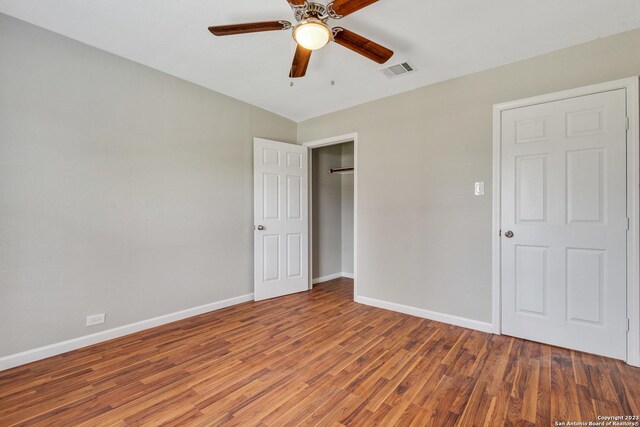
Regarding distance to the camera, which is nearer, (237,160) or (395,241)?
(395,241)

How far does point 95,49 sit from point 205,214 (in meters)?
1.82

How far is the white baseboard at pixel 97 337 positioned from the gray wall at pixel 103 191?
60mm

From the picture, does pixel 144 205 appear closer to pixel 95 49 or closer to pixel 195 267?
pixel 195 267

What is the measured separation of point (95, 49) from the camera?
2572 mm

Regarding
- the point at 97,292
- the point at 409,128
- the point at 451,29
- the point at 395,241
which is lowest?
the point at 97,292

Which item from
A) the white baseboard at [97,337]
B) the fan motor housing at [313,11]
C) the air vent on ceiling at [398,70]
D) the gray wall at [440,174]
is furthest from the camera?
the air vent on ceiling at [398,70]

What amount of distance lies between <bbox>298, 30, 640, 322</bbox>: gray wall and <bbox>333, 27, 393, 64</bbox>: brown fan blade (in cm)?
130

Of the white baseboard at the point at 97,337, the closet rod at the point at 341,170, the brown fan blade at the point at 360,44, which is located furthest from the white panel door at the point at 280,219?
the brown fan blade at the point at 360,44

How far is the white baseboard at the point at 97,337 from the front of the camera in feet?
7.22

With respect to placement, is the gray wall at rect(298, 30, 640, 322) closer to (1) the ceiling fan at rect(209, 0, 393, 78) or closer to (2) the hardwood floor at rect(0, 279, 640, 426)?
(2) the hardwood floor at rect(0, 279, 640, 426)

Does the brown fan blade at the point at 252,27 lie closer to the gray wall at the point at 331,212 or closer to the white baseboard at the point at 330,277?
the gray wall at the point at 331,212

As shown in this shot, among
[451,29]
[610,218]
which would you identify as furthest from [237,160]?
[610,218]

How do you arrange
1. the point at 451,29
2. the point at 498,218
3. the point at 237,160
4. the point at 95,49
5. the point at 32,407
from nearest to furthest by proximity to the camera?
the point at 32,407, the point at 451,29, the point at 95,49, the point at 498,218, the point at 237,160

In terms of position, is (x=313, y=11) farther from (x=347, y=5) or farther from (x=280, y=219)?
(x=280, y=219)
